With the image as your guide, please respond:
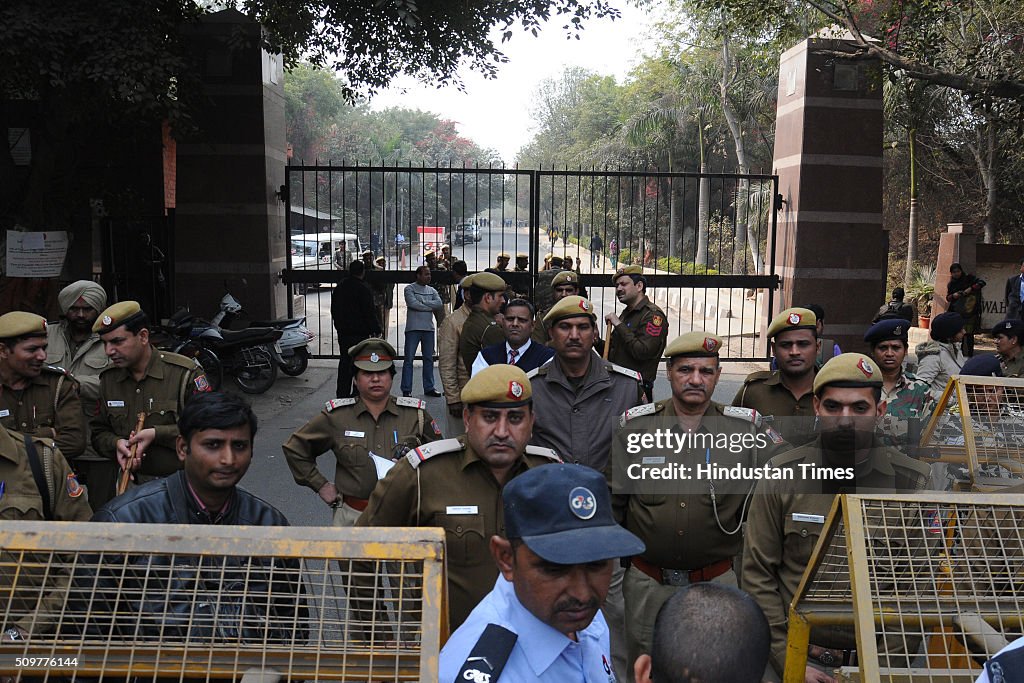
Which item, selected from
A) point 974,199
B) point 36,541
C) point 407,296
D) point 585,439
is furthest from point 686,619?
point 974,199

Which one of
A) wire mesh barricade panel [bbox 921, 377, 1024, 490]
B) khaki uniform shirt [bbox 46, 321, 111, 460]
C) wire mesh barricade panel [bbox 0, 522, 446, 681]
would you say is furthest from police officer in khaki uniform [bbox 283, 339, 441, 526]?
wire mesh barricade panel [bbox 0, 522, 446, 681]

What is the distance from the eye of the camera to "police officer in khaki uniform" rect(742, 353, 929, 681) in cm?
304

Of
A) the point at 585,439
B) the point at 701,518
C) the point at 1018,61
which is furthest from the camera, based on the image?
the point at 1018,61

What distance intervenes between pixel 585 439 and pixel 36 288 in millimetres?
8286

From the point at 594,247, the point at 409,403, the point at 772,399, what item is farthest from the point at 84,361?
the point at 594,247

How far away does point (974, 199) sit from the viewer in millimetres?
27703

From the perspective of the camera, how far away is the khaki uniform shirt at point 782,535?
305 cm

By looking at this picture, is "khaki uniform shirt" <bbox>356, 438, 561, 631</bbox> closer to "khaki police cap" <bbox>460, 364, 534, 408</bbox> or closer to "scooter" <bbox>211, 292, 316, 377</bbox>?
"khaki police cap" <bbox>460, 364, 534, 408</bbox>

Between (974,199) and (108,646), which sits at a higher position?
(974,199)

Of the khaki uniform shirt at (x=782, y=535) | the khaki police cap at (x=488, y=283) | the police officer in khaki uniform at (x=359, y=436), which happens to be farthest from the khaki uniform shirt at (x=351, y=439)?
the khaki police cap at (x=488, y=283)

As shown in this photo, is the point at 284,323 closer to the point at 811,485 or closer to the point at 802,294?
the point at 802,294

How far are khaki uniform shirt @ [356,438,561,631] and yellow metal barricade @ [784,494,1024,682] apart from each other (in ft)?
3.66

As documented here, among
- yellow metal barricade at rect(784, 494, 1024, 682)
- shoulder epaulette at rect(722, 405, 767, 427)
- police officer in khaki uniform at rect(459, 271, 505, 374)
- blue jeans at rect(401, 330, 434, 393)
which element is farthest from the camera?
blue jeans at rect(401, 330, 434, 393)

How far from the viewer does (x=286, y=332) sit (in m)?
11.7
